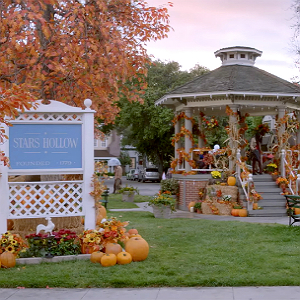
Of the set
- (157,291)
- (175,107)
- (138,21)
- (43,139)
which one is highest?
(138,21)

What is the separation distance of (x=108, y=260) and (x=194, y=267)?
1390 millimetres

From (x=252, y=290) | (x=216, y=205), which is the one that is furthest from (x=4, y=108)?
(x=216, y=205)

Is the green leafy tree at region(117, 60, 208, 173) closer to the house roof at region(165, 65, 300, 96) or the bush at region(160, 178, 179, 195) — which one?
the house roof at region(165, 65, 300, 96)

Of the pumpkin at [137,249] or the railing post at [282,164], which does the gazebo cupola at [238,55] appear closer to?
the railing post at [282,164]

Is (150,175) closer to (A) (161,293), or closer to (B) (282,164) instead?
(B) (282,164)

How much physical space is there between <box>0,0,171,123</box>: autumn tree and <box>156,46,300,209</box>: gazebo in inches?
221

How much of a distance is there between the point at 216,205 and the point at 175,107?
17.3ft

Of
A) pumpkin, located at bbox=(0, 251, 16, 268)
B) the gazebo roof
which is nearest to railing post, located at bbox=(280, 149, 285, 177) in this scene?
the gazebo roof

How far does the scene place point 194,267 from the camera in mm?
7754

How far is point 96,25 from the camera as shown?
10984 mm

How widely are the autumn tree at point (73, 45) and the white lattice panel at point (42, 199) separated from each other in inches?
90.1

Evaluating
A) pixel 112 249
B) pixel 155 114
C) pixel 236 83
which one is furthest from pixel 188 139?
pixel 155 114

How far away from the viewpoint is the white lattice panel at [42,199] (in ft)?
27.5

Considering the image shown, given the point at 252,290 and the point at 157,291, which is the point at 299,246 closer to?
the point at 252,290
